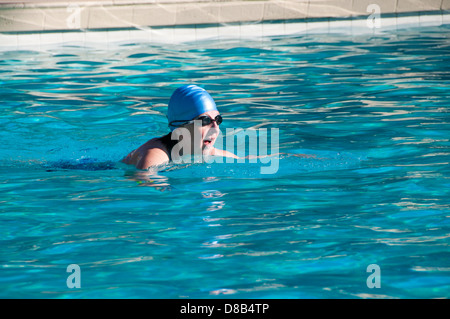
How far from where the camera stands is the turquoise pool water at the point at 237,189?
352cm

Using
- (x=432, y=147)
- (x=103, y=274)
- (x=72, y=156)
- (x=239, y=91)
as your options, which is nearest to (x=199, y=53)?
(x=239, y=91)

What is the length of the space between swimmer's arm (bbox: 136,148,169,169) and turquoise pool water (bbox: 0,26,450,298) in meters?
0.17

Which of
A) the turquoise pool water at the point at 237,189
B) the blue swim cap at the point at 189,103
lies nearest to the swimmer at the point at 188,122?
the blue swim cap at the point at 189,103

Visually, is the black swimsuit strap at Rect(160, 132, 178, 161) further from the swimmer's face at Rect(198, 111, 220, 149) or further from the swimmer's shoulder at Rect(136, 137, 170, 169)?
the swimmer's face at Rect(198, 111, 220, 149)

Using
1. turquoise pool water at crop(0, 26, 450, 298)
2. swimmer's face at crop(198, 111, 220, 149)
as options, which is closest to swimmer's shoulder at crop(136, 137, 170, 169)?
turquoise pool water at crop(0, 26, 450, 298)

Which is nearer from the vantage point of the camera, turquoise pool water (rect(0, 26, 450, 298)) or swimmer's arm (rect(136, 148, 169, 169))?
turquoise pool water (rect(0, 26, 450, 298))

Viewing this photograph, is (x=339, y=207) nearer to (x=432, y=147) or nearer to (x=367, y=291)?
(x=367, y=291)

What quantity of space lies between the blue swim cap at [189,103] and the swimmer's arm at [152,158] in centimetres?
30

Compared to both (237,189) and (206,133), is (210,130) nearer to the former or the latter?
(206,133)

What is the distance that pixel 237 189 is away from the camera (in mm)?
5141

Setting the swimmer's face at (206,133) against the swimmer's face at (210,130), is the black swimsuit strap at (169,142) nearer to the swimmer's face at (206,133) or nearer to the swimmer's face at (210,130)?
the swimmer's face at (206,133)

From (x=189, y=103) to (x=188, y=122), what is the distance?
0.51 ft

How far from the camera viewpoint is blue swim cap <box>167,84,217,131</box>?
5.56 meters
